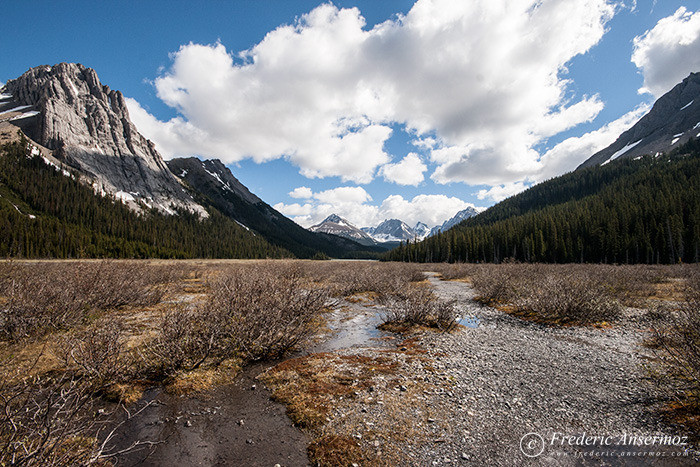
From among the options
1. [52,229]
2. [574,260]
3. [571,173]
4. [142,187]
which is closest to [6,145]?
[142,187]

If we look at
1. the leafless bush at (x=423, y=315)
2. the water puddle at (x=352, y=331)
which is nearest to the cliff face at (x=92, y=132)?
the water puddle at (x=352, y=331)

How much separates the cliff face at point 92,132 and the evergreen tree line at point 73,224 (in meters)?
15.9

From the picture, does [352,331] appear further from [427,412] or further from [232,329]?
[427,412]

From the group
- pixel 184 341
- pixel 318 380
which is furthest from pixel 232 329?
pixel 318 380

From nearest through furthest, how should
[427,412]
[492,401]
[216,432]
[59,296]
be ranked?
[216,432] → [427,412] → [492,401] → [59,296]

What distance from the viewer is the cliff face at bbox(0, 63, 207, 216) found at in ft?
413

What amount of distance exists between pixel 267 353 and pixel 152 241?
115304mm

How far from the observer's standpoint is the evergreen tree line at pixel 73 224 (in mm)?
70188

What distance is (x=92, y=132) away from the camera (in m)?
139

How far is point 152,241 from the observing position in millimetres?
98750

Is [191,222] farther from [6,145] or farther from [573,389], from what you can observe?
[573,389]

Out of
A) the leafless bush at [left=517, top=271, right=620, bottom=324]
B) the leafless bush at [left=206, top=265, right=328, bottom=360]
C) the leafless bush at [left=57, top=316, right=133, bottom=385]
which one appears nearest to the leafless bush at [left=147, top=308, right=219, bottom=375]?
the leafless bush at [left=206, top=265, right=328, bottom=360]

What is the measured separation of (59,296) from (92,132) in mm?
189739

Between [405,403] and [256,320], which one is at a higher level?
[256,320]
